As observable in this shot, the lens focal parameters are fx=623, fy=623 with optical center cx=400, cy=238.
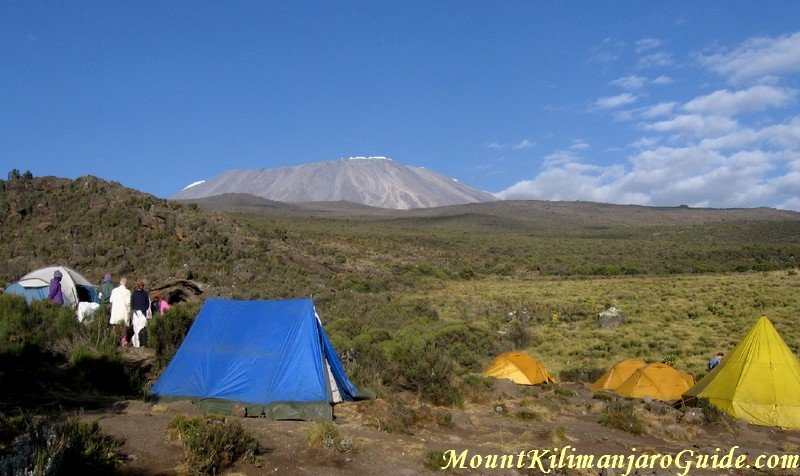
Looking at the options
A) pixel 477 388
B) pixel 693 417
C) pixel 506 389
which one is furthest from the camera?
pixel 506 389

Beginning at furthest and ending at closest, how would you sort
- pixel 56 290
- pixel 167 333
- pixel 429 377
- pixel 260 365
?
pixel 56 290, pixel 429 377, pixel 167 333, pixel 260 365

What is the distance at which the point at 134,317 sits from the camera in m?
12.8

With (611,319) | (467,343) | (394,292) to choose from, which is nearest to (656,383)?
(467,343)

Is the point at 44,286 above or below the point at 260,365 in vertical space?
above

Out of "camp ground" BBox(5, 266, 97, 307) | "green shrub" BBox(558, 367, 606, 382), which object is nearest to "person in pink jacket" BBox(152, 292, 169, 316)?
"camp ground" BBox(5, 266, 97, 307)

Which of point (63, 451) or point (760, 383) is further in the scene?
point (760, 383)

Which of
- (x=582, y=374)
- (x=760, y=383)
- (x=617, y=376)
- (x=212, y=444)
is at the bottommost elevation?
(x=582, y=374)

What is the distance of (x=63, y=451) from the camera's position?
Answer: 596 centimetres

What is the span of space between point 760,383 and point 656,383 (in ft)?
9.17

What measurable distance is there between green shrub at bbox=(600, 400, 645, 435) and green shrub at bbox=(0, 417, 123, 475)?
29.5ft

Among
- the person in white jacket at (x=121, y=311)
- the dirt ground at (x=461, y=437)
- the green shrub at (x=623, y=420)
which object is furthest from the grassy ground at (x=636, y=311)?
the person in white jacket at (x=121, y=311)

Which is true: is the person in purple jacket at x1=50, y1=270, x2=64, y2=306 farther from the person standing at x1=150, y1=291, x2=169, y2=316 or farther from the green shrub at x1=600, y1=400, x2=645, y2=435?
the green shrub at x1=600, y1=400, x2=645, y2=435

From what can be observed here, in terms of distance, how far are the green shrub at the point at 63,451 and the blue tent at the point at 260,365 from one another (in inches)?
126

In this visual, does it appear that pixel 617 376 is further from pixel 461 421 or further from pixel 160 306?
pixel 160 306
